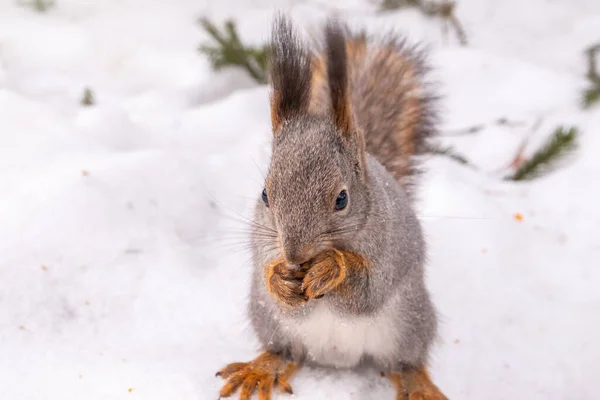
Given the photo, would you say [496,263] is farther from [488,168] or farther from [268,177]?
[268,177]

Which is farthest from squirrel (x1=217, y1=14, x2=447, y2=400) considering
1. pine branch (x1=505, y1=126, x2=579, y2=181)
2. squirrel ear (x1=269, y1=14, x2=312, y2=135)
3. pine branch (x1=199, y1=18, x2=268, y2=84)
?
pine branch (x1=199, y1=18, x2=268, y2=84)

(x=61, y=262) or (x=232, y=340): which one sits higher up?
(x=61, y=262)

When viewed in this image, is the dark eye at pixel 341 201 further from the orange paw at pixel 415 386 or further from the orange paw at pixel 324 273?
the orange paw at pixel 415 386

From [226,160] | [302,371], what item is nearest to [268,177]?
[302,371]

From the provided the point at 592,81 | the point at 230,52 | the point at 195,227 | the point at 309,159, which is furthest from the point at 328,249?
the point at 592,81

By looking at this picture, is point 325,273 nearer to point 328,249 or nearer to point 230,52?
point 328,249

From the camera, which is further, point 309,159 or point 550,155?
point 550,155
